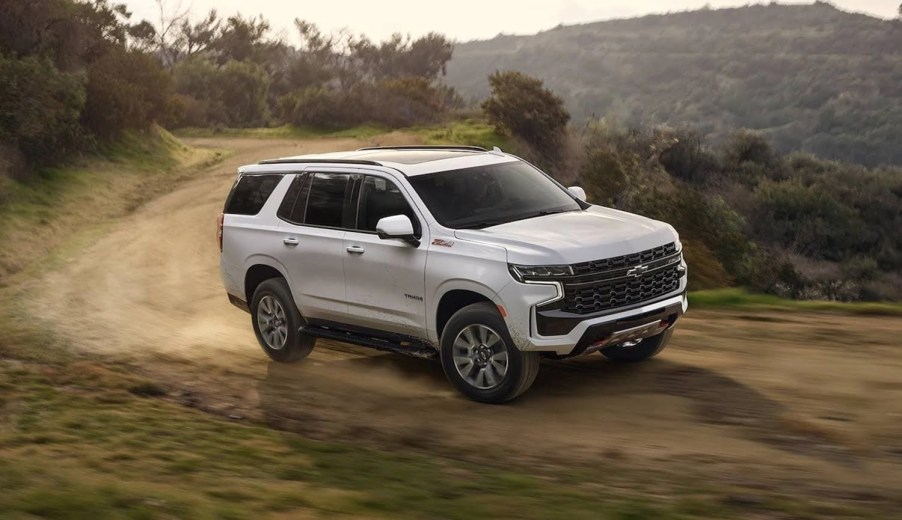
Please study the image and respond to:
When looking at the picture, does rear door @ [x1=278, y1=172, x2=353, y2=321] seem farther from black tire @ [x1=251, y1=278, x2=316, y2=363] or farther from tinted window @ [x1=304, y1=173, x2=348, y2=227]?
black tire @ [x1=251, y1=278, x2=316, y2=363]

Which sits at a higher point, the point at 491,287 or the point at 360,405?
the point at 491,287

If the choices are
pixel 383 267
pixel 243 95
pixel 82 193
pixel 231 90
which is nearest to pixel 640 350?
pixel 383 267

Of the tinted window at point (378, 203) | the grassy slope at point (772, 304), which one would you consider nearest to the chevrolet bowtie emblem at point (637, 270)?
the tinted window at point (378, 203)

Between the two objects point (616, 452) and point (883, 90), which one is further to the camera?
point (883, 90)

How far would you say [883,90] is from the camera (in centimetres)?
7419

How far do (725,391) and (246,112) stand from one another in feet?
150

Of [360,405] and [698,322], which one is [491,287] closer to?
[360,405]

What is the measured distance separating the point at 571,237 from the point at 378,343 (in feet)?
6.86

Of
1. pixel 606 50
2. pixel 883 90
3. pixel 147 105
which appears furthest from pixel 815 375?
pixel 606 50

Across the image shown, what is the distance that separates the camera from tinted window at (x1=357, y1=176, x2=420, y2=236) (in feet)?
30.2

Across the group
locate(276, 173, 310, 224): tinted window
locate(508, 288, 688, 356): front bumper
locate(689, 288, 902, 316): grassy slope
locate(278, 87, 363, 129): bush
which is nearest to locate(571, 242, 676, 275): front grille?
locate(508, 288, 688, 356): front bumper

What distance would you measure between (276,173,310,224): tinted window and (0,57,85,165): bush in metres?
14.6

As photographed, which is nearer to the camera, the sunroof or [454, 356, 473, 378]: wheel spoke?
[454, 356, 473, 378]: wheel spoke

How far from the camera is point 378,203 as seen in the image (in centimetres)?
935
